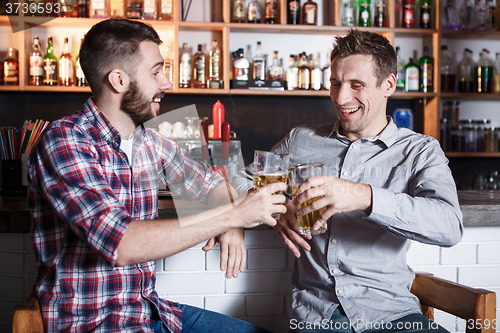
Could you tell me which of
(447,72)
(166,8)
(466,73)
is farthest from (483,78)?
(166,8)

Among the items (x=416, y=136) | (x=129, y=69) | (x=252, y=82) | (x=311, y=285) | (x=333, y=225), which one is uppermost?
(x=252, y=82)

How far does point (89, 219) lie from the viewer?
3.47 ft

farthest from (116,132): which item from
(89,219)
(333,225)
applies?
(333,225)

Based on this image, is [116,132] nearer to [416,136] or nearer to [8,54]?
[416,136]

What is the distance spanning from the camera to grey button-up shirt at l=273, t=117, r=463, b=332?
127 cm

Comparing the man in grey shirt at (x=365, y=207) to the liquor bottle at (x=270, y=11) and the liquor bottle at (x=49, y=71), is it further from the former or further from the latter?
the liquor bottle at (x=49, y=71)

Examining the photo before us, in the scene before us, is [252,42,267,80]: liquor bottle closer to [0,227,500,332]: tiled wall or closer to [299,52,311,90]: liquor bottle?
[299,52,311,90]: liquor bottle

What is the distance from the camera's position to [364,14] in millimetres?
3600

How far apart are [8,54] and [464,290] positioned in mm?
3210

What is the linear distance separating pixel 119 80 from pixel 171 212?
432 millimetres

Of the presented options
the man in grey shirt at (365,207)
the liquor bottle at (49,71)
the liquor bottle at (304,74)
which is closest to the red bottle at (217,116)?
the liquor bottle at (304,74)

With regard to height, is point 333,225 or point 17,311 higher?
Result: point 333,225

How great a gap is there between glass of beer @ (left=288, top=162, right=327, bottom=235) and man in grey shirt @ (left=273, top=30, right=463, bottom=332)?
18 mm

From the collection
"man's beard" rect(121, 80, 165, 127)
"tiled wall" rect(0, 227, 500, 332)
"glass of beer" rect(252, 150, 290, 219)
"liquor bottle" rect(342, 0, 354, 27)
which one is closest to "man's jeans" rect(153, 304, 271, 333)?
"tiled wall" rect(0, 227, 500, 332)
